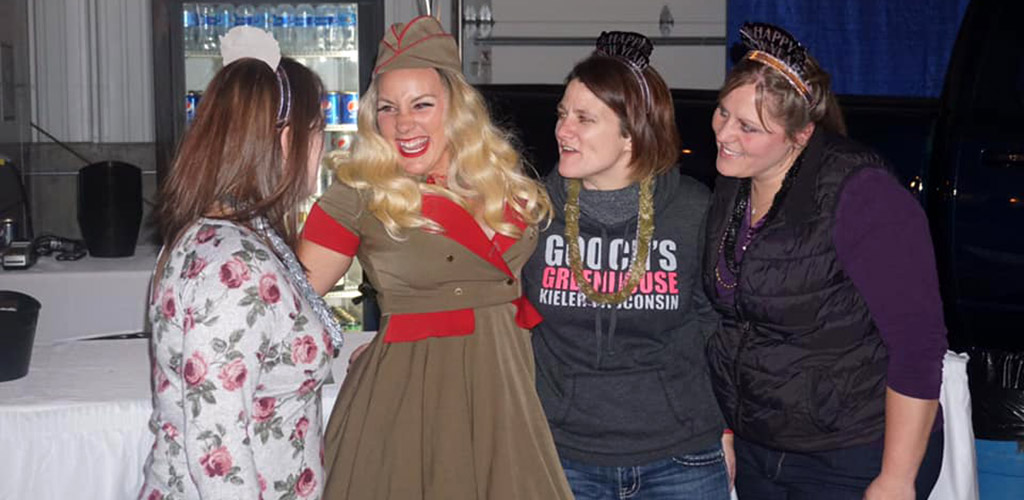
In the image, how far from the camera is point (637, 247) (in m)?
2.31

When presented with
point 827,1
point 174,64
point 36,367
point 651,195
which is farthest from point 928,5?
point 36,367

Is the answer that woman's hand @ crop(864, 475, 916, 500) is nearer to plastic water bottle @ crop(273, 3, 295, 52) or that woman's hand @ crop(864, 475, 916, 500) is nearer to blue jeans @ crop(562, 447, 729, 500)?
blue jeans @ crop(562, 447, 729, 500)

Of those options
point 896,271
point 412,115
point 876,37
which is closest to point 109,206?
point 412,115

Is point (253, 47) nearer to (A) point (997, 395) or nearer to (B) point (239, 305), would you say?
(B) point (239, 305)

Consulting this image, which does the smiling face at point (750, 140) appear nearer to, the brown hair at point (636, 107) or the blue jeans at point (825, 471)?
the brown hair at point (636, 107)

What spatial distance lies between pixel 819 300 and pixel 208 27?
15.4ft

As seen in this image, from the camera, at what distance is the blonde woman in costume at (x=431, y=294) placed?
88.0 inches

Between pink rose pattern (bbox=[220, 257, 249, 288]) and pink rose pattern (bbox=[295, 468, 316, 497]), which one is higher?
pink rose pattern (bbox=[220, 257, 249, 288])

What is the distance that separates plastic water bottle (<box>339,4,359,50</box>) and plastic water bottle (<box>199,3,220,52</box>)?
625mm

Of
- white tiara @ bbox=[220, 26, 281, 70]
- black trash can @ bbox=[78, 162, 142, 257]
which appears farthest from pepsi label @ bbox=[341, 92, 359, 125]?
white tiara @ bbox=[220, 26, 281, 70]

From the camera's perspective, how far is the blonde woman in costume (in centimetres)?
223

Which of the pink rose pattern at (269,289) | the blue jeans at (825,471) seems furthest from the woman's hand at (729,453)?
the pink rose pattern at (269,289)

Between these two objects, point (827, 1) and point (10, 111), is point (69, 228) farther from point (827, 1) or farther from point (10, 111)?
point (827, 1)

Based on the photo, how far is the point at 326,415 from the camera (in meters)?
2.83
